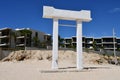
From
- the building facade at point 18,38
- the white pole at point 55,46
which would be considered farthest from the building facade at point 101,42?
the white pole at point 55,46

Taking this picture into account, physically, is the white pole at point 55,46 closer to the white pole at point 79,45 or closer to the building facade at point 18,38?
the white pole at point 79,45

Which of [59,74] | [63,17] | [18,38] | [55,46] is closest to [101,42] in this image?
[18,38]

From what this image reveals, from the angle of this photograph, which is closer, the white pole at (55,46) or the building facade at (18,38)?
the white pole at (55,46)

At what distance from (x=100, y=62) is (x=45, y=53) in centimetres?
791

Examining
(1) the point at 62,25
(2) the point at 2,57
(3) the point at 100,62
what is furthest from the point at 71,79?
(2) the point at 2,57

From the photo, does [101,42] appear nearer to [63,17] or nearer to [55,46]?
[63,17]

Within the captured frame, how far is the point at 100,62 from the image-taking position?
31422mm

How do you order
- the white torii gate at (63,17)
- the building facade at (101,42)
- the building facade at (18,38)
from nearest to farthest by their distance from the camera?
the white torii gate at (63,17), the building facade at (18,38), the building facade at (101,42)

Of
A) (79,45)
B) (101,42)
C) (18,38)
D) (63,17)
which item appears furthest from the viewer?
(101,42)

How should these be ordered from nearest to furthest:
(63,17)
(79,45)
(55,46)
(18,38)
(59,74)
A: 1. (59,74)
2. (55,46)
3. (63,17)
4. (79,45)
5. (18,38)

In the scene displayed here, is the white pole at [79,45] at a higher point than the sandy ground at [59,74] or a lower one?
higher

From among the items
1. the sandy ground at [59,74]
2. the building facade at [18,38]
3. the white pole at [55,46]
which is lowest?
the sandy ground at [59,74]

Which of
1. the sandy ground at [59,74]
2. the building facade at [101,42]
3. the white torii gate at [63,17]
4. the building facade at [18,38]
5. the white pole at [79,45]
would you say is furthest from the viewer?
the building facade at [101,42]

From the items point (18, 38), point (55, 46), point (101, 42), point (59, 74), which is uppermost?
point (18, 38)
